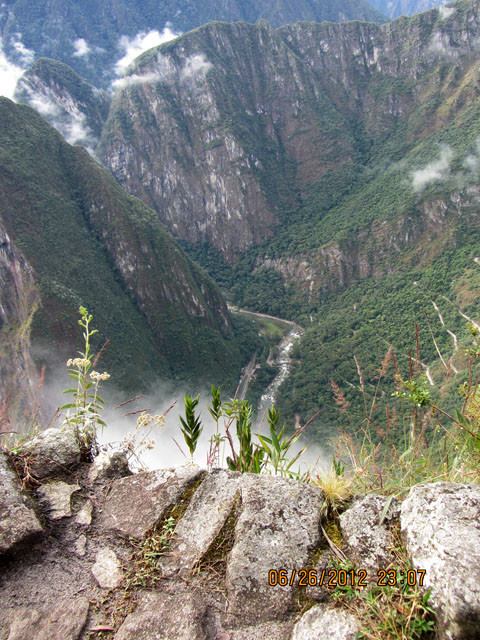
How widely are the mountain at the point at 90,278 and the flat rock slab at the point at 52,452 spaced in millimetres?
44710

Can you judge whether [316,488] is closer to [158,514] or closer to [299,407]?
[158,514]

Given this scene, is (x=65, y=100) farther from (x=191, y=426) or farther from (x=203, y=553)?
(x=203, y=553)

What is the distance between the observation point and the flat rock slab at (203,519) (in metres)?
2.35

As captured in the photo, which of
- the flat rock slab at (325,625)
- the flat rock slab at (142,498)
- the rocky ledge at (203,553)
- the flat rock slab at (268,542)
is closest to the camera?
the flat rock slab at (325,625)

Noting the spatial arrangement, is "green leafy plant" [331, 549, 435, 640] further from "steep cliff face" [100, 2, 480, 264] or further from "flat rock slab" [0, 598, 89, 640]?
"steep cliff face" [100, 2, 480, 264]

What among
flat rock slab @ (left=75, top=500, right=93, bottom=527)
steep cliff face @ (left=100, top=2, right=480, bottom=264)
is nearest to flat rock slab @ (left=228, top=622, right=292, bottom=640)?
flat rock slab @ (left=75, top=500, right=93, bottom=527)

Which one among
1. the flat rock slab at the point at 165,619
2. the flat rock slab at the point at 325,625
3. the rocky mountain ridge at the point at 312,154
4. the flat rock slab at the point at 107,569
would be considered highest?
the rocky mountain ridge at the point at 312,154

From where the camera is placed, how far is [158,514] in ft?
8.63

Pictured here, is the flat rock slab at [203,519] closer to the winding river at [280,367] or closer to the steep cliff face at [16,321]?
the steep cliff face at [16,321]

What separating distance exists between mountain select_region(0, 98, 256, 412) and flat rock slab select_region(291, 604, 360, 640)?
46.7m

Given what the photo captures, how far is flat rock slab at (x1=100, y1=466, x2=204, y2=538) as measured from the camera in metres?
2.60

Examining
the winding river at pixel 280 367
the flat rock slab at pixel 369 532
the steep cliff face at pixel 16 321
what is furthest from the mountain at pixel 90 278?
the flat rock slab at pixel 369 532

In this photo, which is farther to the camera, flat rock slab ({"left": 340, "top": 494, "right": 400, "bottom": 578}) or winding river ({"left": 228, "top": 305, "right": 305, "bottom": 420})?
winding river ({"left": 228, "top": 305, "right": 305, "bottom": 420})

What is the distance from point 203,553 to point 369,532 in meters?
1.05
